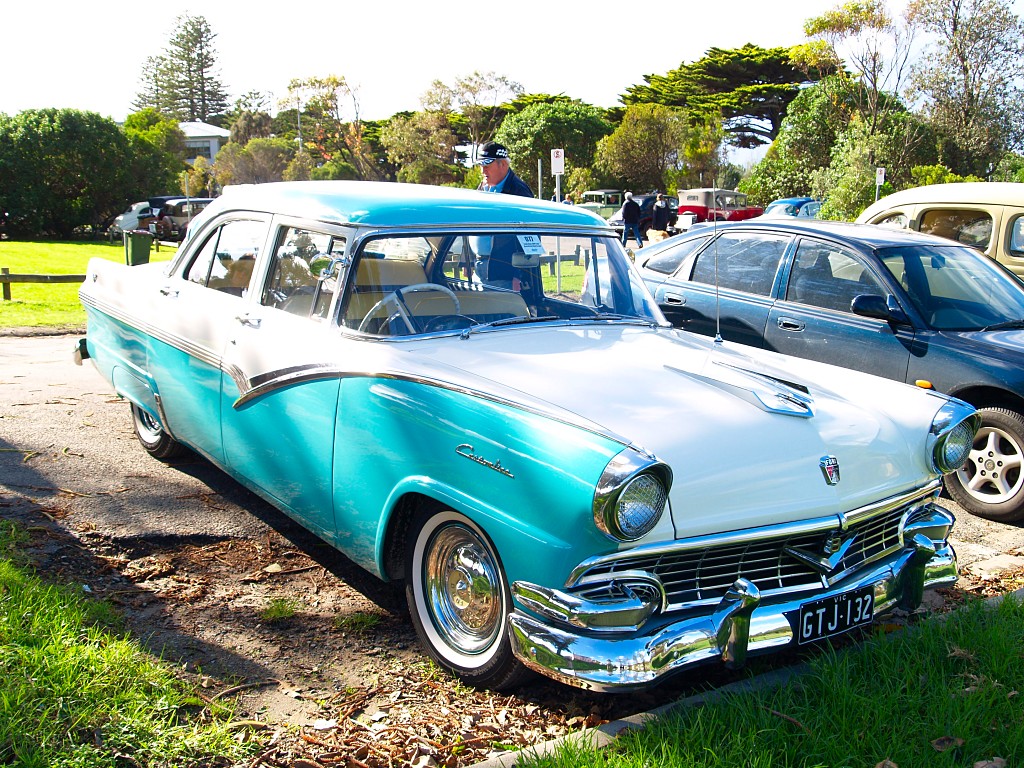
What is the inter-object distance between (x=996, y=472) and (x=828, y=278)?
1.65m

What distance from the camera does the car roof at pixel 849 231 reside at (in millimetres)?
6043

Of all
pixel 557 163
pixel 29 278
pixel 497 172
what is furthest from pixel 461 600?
pixel 557 163

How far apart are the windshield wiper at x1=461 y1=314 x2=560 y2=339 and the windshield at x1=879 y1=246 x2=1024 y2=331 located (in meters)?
2.86

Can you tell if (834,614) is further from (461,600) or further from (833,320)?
(833,320)

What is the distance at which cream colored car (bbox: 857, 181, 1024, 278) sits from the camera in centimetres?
841

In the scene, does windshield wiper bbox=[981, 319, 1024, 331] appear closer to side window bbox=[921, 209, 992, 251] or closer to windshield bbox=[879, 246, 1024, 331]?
windshield bbox=[879, 246, 1024, 331]

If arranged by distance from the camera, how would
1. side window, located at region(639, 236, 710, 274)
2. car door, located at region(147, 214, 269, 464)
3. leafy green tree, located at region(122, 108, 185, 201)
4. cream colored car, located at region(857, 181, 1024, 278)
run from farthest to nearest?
leafy green tree, located at region(122, 108, 185, 201) < cream colored car, located at region(857, 181, 1024, 278) < side window, located at region(639, 236, 710, 274) < car door, located at region(147, 214, 269, 464)

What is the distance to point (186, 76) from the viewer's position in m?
96.9

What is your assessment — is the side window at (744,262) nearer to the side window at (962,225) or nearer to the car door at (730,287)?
the car door at (730,287)

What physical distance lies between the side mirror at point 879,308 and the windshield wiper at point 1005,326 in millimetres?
508

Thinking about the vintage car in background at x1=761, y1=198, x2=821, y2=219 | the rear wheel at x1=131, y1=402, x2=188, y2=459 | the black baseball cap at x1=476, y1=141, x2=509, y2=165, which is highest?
the vintage car in background at x1=761, y1=198, x2=821, y2=219

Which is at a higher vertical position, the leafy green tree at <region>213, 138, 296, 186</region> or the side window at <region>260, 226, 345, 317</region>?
the leafy green tree at <region>213, 138, 296, 186</region>

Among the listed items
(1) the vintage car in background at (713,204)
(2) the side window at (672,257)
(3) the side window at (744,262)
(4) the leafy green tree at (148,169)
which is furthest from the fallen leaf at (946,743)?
(4) the leafy green tree at (148,169)

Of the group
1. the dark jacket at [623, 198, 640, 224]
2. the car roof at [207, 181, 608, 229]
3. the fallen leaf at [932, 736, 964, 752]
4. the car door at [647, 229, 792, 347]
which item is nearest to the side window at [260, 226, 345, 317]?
the car roof at [207, 181, 608, 229]
